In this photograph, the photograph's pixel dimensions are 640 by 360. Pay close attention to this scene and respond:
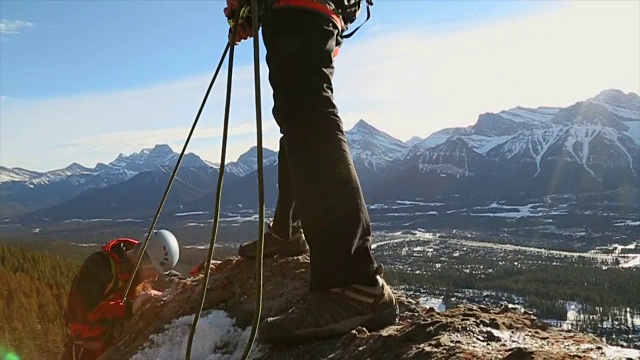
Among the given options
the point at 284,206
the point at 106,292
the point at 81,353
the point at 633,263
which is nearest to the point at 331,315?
the point at 284,206

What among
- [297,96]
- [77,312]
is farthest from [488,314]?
[77,312]

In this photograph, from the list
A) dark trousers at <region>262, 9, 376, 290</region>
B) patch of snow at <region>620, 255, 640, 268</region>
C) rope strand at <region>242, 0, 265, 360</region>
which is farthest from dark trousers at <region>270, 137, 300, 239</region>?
patch of snow at <region>620, 255, 640, 268</region>

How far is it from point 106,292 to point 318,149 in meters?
3.91

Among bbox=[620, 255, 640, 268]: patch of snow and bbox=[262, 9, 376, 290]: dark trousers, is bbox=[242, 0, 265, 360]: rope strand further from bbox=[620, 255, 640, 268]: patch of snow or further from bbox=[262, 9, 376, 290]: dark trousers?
bbox=[620, 255, 640, 268]: patch of snow

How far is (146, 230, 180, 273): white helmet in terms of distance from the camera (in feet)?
21.2

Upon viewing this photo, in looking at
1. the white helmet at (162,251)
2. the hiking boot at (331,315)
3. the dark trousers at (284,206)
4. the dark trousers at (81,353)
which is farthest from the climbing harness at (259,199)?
the white helmet at (162,251)

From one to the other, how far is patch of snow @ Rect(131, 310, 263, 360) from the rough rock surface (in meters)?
0.11

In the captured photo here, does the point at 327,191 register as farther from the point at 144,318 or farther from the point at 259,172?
the point at 144,318

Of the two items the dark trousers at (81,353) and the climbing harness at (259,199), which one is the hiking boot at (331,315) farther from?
the dark trousers at (81,353)

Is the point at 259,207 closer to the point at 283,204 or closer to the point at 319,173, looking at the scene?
the point at 319,173

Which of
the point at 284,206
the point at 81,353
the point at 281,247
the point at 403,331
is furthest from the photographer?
the point at 81,353

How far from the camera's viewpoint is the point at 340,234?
2746 millimetres

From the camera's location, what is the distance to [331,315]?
115 inches

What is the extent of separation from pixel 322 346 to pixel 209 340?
95 centimetres
